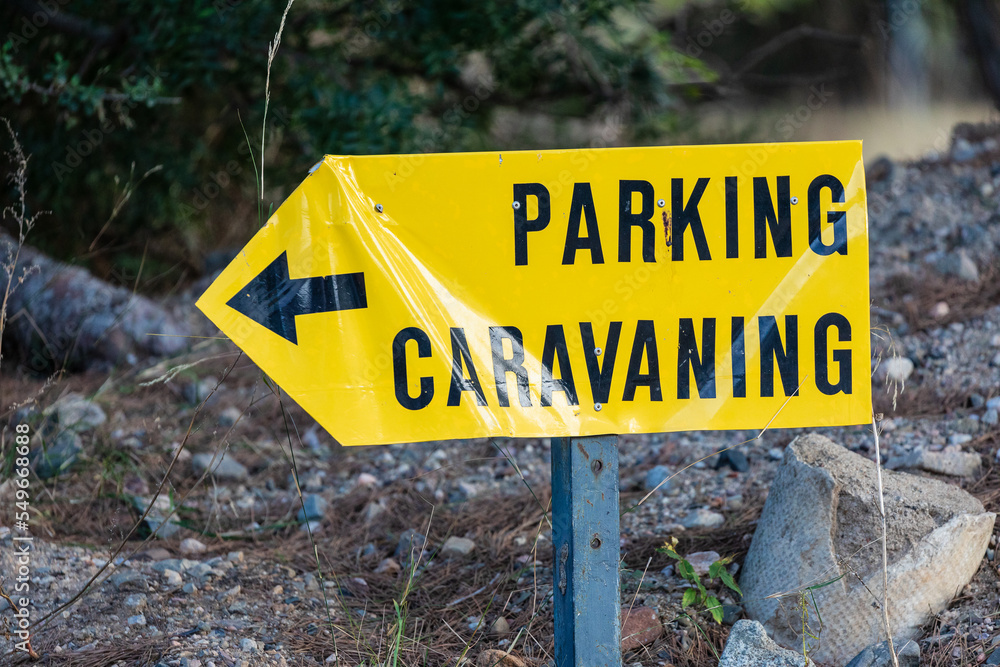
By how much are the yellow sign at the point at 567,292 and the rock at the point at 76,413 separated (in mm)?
1719

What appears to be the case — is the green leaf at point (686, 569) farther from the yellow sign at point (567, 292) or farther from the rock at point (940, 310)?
the rock at point (940, 310)

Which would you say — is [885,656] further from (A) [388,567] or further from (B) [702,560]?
(A) [388,567]

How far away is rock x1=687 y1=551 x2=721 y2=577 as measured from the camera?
1.88 meters

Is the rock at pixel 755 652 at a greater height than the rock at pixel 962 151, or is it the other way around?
the rock at pixel 962 151

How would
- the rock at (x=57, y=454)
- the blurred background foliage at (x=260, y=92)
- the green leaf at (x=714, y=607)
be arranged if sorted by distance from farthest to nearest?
the blurred background foliage at (x=260, y=92) → the rock at (x=57, y=454) → the green leaf at (x=714, y=607)

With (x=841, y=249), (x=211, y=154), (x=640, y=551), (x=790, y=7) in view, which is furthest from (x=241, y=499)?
(x=790, y=7)

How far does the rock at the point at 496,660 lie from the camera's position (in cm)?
164

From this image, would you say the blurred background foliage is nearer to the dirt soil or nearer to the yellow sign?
the dirt soil

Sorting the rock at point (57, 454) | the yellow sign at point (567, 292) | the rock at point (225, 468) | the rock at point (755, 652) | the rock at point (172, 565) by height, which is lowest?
the rock at point (755, 652)

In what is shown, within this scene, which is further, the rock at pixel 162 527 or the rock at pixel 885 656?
the rock at pixel 162 527

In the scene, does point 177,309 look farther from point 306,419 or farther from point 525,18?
point 525,18

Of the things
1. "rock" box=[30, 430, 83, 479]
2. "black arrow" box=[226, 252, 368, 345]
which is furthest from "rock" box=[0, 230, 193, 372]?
"black arrow" box=[226, 252, 368, 345]

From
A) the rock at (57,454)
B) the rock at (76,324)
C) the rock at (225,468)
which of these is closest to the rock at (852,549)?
the rock at (225,468)

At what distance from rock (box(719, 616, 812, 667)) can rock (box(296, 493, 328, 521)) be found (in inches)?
51.8
